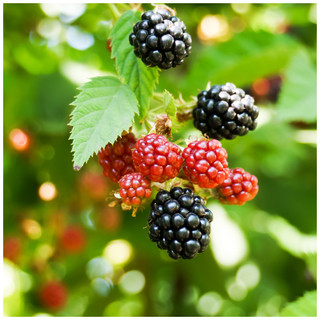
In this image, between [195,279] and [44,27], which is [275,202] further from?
[44,27]

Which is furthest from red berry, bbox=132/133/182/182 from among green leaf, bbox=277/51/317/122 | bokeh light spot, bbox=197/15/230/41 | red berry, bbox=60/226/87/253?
bokeh light spot, bbox=197/15/230/41

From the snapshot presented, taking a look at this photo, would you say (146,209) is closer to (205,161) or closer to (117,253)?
(117,253)

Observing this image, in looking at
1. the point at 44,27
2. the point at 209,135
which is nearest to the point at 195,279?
the point at 209,135

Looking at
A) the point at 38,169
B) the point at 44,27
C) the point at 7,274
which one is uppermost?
the point at 44,27

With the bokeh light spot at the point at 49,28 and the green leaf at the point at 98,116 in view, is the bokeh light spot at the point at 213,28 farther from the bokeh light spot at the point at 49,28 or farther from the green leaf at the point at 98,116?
the green leaf at the point at 98,116

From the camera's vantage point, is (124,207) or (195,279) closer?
(124,207)

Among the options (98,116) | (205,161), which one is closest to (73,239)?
(98,116)

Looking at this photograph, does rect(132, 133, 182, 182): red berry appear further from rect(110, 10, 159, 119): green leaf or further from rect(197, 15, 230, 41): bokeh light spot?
rect(197, 15, 230, 41): bokeh light spot
